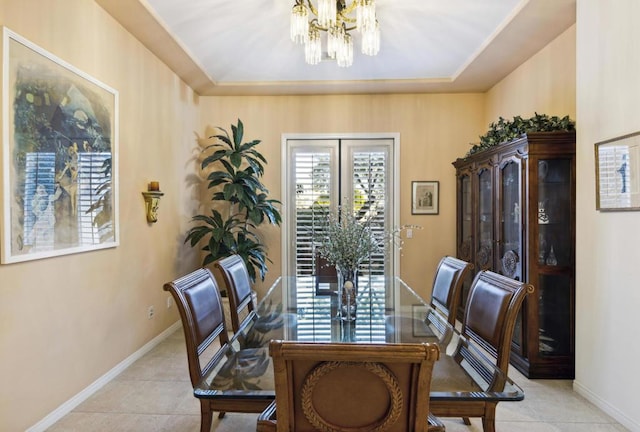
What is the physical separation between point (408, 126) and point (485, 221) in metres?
1.69

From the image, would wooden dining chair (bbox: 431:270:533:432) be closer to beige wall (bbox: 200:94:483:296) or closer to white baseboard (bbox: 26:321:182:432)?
white baseboard (bbox: 26:321:182:432)

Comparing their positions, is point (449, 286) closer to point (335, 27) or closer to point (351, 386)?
point (351, 386)

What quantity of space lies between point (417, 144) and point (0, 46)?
164 inches

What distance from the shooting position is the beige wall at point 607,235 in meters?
2.20

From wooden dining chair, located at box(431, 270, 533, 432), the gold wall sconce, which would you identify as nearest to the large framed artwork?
the gold wall sconce

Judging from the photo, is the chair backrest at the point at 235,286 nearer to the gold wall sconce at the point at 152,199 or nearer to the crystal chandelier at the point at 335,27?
the gold wall sconce at the point at 152,199

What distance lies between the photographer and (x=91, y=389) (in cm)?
268

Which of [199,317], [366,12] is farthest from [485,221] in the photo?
[199,317]

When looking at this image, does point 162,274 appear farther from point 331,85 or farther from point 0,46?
point 331,85

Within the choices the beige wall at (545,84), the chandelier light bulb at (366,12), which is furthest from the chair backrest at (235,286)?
the beige wall at (545,84)

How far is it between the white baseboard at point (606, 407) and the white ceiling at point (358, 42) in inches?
110

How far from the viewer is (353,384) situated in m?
1.00

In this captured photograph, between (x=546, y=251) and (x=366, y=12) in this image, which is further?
(x=546, y=251)

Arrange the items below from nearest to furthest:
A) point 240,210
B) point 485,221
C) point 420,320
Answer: point 420,320, point 485,221, point 240,210
